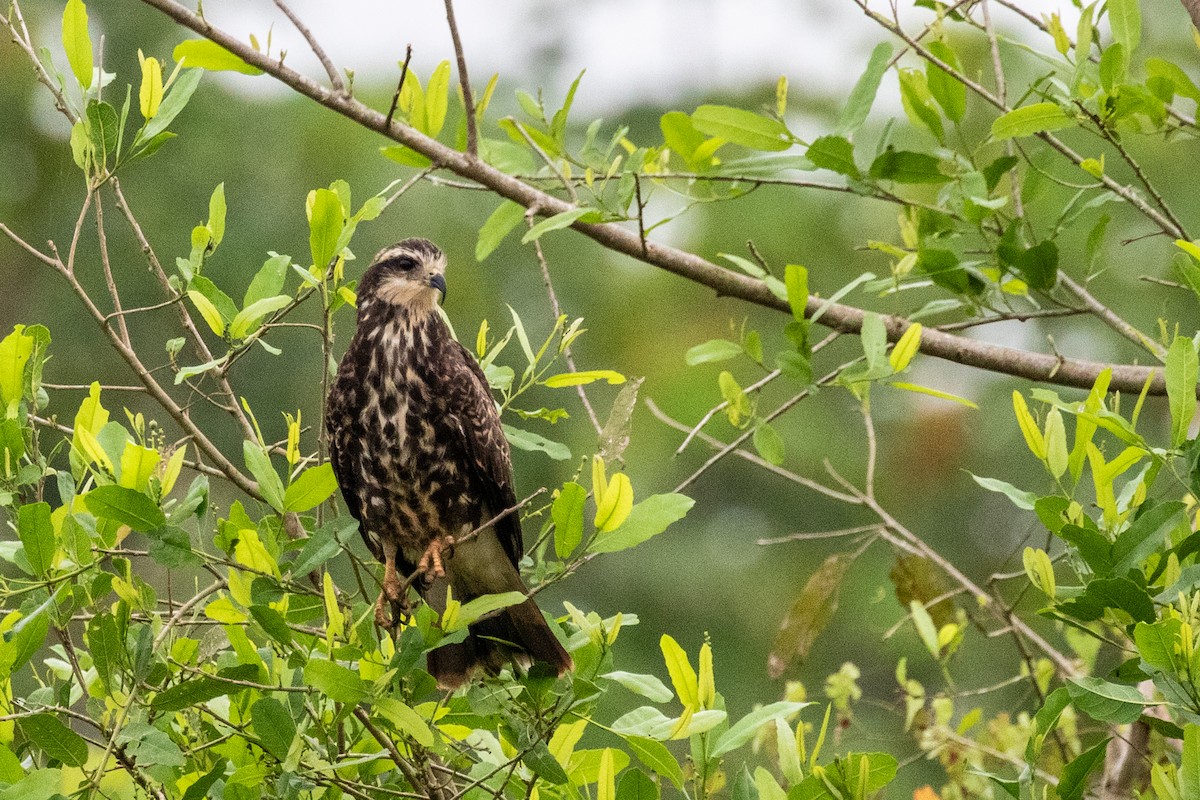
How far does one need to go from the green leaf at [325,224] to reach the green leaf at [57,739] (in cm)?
80

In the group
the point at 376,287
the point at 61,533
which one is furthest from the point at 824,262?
the point at 61,533

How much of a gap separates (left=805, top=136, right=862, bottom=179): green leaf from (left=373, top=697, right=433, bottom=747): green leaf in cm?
138

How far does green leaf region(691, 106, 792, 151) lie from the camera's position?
9.12 feet

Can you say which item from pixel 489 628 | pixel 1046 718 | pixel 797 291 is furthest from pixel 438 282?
pixel 1046 718

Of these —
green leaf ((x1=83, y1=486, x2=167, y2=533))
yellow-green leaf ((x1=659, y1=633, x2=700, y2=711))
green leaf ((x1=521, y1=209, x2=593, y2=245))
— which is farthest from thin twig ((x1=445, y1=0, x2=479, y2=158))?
yellow-green leaf ((x1=659, y1=633, x2=700, y2=711))

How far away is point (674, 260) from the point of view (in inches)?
116

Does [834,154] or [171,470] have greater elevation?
[834,154]

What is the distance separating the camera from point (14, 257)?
8062mm

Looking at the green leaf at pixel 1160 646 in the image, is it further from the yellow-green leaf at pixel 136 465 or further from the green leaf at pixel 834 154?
the yellow-green leaf at pixel 136 465

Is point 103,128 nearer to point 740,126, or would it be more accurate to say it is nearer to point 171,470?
point 171,470

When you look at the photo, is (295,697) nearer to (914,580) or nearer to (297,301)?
(297,301)

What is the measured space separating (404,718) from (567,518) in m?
0.36

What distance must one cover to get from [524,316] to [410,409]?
472cm

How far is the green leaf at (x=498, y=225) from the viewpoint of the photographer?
2.91m
